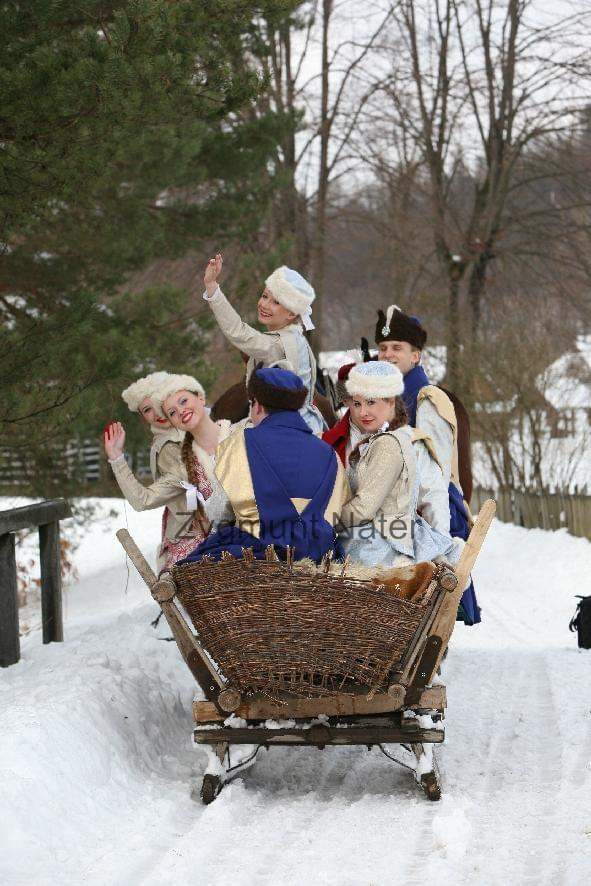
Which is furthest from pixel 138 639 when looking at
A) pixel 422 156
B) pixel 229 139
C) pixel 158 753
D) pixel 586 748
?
pixel 422 156

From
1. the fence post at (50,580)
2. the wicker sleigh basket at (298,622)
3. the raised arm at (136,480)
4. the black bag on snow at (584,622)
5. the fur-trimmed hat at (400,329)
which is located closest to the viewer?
the wicker sleigh basket at (298,622)

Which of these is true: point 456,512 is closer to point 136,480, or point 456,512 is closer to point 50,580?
point 136,480

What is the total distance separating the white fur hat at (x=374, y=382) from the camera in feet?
19.3

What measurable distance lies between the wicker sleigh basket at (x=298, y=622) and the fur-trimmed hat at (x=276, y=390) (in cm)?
Answer: 79

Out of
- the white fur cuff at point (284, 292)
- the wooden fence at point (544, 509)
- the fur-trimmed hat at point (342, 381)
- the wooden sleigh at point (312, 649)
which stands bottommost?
the wooden fence at point (544, 509)

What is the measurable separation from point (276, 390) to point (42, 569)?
10.6 ft

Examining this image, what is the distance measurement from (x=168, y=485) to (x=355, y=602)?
7.21 ft

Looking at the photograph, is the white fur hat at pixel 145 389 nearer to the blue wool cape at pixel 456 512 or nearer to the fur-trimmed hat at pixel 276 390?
the blue wool cape at pixel 456 512

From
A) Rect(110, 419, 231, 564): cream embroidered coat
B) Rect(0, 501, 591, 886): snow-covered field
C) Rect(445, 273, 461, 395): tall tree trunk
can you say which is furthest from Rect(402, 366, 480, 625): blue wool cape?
Rect(445, 273, 461, 395): tall tree trunk

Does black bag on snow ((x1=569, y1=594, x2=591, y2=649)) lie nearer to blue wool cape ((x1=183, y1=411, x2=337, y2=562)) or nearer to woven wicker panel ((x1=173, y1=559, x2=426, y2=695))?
blue wool cape ((x1=183, y1=411, x2=337, y2=562))

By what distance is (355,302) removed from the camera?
139 ft

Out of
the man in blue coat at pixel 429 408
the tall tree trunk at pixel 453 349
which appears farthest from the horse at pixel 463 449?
the tall tree trunk at pixel 453 349

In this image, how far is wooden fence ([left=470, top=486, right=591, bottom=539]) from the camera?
18688mm

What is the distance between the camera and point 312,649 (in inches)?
194
